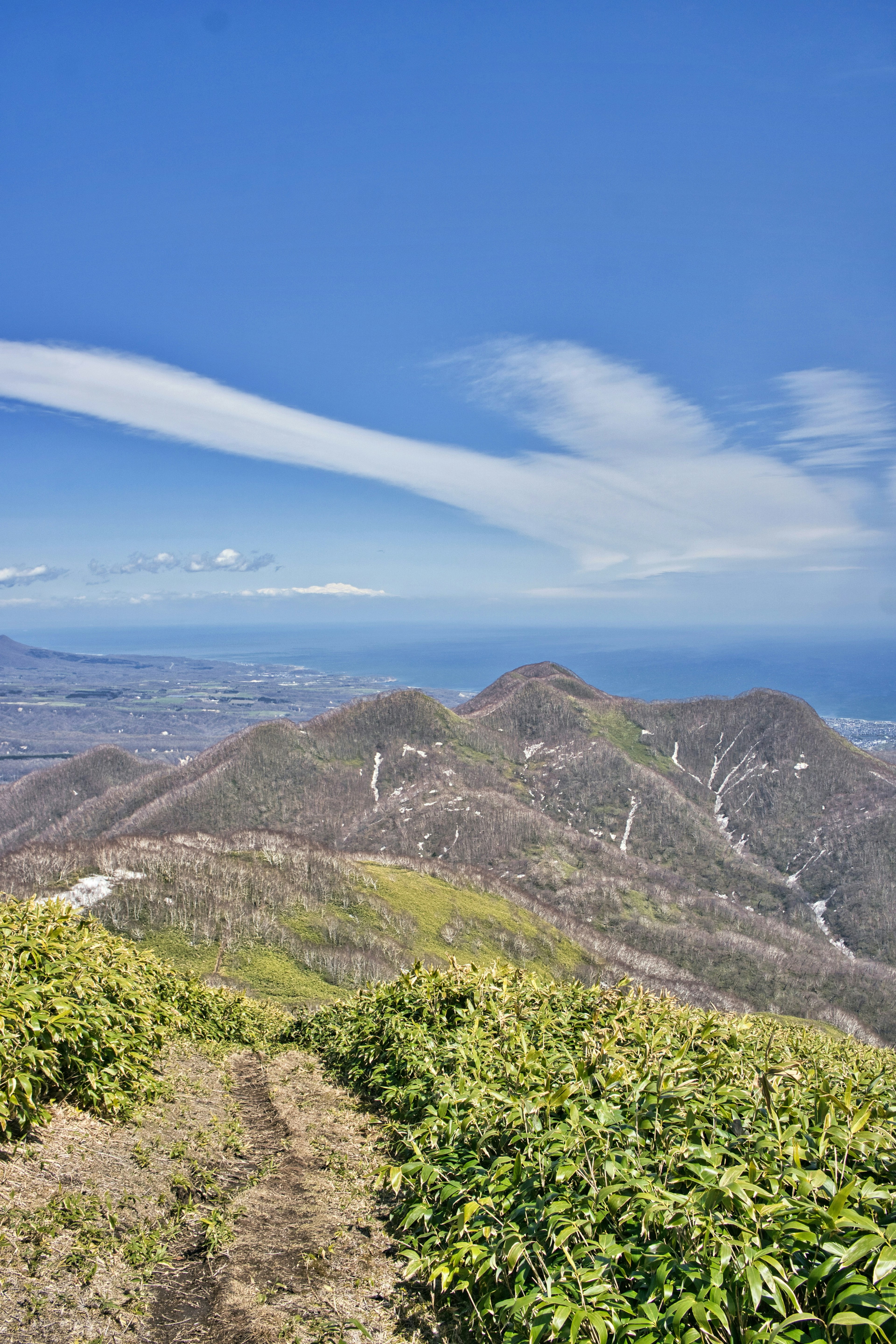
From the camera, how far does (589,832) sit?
176 metres

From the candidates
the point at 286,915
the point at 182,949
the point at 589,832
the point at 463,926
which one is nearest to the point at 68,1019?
the point at 182,949

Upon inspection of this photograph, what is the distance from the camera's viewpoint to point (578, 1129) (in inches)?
220

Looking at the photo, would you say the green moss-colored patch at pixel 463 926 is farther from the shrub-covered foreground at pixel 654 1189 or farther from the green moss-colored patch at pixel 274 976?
the shrub-covered foreground at pixel 654 1189

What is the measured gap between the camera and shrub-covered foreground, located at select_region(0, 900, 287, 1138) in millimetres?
8070

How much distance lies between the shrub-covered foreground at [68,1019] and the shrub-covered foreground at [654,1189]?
420cm

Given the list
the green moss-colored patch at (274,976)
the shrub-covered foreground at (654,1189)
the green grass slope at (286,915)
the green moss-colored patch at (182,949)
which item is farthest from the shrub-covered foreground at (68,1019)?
the green moss-colored patch at (182,949)

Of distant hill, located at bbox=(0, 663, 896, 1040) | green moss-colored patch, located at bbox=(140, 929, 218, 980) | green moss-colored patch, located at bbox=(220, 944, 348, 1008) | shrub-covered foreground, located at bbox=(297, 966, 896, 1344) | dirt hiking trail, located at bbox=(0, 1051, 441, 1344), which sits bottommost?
distant hill, located at bbox=(0, 663, 896, 1040)

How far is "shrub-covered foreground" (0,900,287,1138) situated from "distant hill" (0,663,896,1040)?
8787 cm

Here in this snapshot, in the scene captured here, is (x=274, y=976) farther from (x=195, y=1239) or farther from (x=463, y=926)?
(x=195, y=1239)

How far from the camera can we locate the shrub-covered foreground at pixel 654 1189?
3.91 m

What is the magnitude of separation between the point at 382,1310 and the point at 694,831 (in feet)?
604

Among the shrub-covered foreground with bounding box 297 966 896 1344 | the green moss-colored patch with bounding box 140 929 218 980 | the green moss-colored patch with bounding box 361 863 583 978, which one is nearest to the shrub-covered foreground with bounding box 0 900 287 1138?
the shrub-covered foreground with bounding box 297 966 896 1344

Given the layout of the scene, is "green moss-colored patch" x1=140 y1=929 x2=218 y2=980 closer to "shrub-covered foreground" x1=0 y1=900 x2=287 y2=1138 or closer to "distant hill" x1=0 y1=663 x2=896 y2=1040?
"distant hill" x1=0 y1=663 x2=896 y2=1040

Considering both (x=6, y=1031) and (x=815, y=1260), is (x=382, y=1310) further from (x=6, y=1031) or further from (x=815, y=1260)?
(x=6, y=1031)
